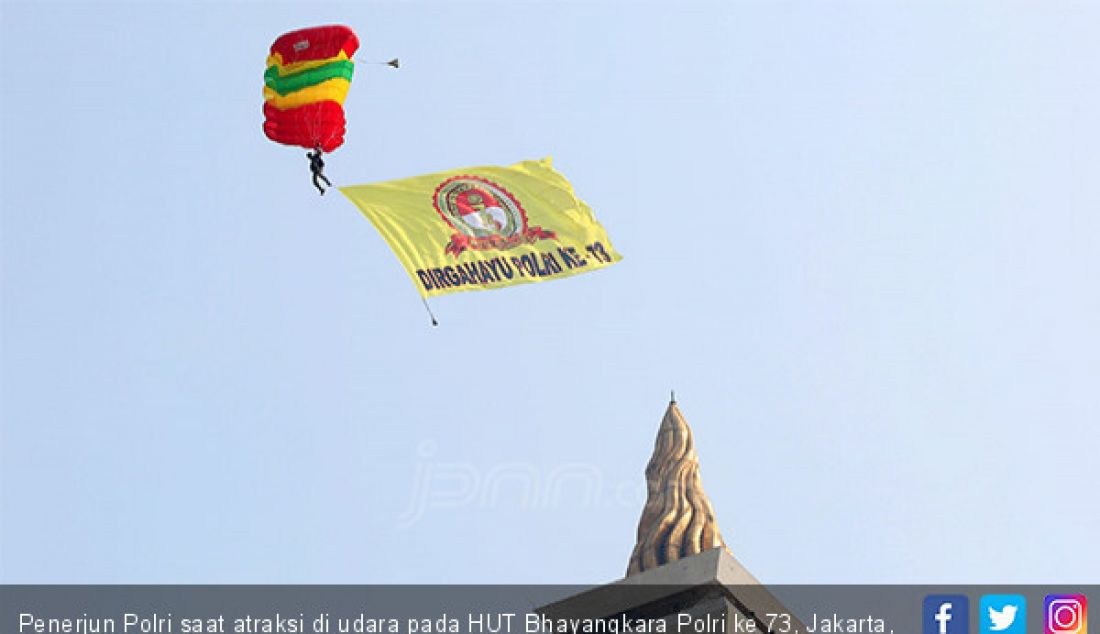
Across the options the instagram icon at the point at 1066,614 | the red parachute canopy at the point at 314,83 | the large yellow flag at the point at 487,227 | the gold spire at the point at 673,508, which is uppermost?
the red parachute canopy at the point at 314,83

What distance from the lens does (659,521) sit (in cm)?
5031

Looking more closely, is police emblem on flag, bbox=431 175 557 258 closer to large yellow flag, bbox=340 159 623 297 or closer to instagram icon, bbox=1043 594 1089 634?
large yellow flag, bbox=340 159 623 297

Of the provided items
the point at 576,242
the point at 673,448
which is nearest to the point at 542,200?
the point at 576,242

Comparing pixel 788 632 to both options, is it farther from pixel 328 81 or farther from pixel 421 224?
pixel 328 81

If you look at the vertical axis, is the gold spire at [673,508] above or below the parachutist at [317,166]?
below

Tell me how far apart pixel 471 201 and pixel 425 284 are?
7.59 feet

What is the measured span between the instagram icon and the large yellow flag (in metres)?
12.0

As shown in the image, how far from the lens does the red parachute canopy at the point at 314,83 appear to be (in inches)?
A: 1905

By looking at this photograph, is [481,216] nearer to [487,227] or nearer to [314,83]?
[487,227]

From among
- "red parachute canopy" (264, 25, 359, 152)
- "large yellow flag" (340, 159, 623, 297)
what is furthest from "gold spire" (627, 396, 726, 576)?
"red parachute canopy" (264, 25, 359, 152)

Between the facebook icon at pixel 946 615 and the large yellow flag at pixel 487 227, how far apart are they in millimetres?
10324

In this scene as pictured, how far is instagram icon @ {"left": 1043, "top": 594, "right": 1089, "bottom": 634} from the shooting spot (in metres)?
40.1

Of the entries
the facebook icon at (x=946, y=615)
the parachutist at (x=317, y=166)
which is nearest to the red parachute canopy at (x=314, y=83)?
the parachutist at (x=317, y=166)

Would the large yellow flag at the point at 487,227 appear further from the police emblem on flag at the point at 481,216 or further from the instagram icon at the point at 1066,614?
the instagram icon at the point at 1066,614
